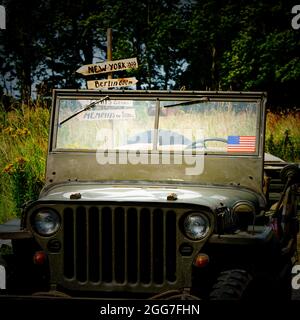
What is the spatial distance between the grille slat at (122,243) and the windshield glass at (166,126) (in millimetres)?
1370

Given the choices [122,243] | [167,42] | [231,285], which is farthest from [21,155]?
[167,42]

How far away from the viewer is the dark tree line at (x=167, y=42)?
35062 mm

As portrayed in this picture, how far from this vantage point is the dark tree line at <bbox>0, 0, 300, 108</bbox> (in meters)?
35.1

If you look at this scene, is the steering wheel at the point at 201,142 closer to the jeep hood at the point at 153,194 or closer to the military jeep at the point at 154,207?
the military jeep at the point at 154,207

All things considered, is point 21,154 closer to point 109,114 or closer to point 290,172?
point 109,114

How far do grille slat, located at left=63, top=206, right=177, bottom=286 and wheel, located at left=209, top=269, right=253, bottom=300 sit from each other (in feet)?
0.89

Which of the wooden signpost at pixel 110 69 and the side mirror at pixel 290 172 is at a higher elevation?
the wooden signpost at pixel 110 69

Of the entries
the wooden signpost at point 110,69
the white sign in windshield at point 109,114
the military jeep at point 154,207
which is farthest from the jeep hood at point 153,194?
the wooden signpost at point 110,69

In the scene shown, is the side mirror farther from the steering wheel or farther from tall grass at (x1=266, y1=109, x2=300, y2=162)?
tall grass at (x1=266, y1=109, x2=300, y2=162)

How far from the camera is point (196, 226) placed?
456 cm

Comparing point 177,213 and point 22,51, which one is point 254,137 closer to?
point 177,213

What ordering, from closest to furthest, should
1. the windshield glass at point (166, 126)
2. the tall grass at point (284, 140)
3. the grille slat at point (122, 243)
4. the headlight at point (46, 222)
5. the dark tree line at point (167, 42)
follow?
the grille slat at point (122, 243) → the headlight at point (46, 222) → the windshield glass at point (166, 126) → the tall grass at point (284, 140) → the dark tree line at point (167, 42)

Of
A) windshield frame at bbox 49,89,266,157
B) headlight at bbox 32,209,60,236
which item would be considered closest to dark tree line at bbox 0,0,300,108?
windshield frame at bbox 49,89,266,157

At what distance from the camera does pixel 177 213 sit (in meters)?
4.52
